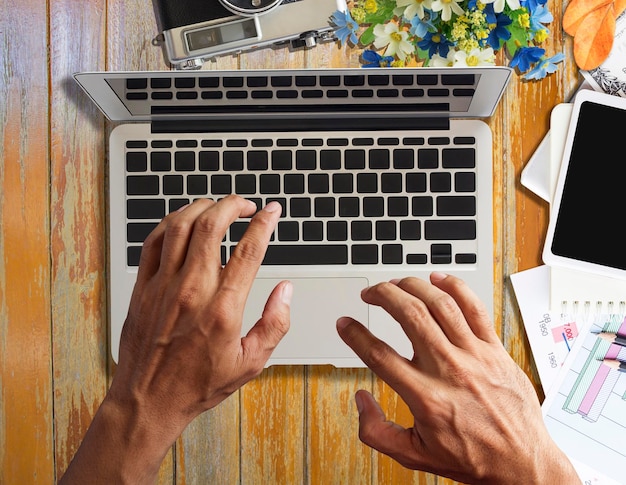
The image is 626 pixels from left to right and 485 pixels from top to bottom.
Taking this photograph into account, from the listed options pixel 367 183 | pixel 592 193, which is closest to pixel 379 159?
pixel 367 183

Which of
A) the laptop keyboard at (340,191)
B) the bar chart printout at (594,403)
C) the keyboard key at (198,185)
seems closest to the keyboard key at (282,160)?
the laptop keyboard at (340,191)

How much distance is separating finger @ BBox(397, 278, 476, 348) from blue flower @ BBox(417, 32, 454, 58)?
458 millimetres

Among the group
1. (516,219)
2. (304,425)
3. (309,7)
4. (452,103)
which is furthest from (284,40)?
(304,425)

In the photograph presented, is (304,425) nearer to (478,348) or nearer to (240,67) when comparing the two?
(478,348)

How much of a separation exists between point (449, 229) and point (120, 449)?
0.55m

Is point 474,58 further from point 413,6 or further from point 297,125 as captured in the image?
point 297,125

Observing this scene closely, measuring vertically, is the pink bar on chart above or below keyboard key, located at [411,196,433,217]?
below

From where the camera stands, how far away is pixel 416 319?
58 centimetres

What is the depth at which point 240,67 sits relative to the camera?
3.00ft

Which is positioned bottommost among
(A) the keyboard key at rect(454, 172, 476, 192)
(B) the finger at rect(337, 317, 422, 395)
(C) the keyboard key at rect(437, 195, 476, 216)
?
(B) the finger at rect(337, 317, 422, 395)

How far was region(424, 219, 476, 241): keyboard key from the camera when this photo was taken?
2.79ft

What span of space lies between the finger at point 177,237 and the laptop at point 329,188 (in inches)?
9.4

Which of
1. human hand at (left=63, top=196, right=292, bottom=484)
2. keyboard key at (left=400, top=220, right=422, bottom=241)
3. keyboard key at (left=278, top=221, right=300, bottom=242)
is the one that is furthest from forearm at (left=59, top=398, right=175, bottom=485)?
keyboard key at (left=400, top=220, right=422, bottom=241)

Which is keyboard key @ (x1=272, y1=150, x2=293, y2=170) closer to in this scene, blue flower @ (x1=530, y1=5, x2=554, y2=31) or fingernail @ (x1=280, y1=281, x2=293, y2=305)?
fingernail @ (x1=280, y1=281, x2=293, y2=305)
